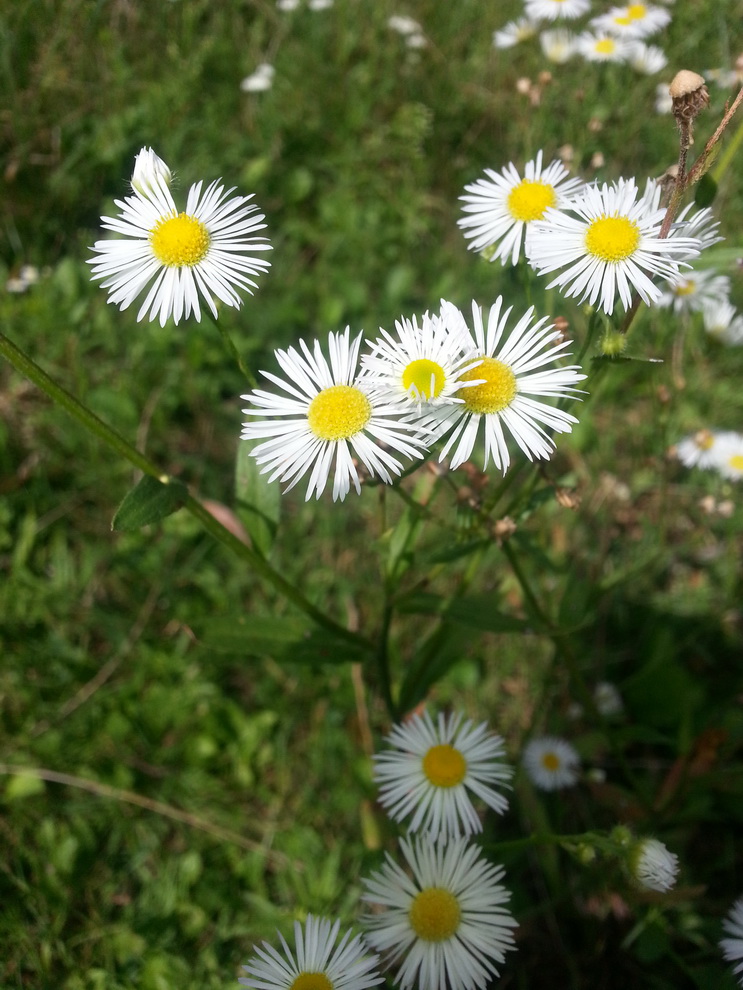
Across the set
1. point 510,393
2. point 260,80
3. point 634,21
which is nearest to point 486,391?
point 510,393

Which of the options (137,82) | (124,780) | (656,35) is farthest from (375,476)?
(656,35)

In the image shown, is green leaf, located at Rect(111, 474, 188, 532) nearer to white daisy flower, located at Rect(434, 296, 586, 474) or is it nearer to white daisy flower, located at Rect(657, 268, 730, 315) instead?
white daisy flower, located at Rect(434, 296, 586, 474)

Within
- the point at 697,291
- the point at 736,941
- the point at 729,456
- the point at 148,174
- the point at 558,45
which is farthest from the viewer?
the point at 558,45

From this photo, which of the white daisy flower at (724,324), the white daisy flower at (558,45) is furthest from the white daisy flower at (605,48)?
the white daisy flower at (724,324)

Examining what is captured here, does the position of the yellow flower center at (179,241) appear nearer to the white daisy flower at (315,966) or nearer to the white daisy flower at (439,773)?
the white daisy flower at (439,773)

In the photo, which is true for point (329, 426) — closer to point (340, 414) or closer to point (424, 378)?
point (340, 414)

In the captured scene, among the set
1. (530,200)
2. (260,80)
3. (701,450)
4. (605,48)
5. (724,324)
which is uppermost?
(605,48)
